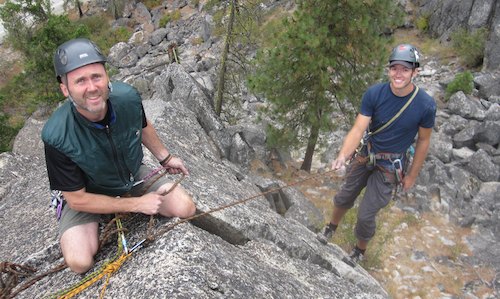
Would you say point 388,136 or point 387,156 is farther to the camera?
point 387,156

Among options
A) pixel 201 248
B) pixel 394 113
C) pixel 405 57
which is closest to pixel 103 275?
pixel 201 248

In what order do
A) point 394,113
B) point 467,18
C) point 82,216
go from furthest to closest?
point 467,18
point 394,113
point 82,216

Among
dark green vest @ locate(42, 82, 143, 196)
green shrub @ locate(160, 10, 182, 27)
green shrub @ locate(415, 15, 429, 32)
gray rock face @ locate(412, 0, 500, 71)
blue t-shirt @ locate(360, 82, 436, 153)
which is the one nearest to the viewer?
dark green vest @ locate(42, 82, 143, 196)

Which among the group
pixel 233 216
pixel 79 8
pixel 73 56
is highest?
pixel 79 8

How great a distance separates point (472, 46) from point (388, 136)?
17.7 m

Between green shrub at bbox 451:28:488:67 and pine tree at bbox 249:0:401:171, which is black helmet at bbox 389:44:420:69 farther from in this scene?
green shrub at bbox 451:28:488:67

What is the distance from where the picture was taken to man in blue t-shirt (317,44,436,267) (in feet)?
16.6

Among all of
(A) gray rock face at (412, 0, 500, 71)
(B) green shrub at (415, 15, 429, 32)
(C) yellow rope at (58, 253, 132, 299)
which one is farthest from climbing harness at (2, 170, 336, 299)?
(B) green shrub at (415, 15, 429, 32)

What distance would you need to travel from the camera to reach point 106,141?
3.53 metres

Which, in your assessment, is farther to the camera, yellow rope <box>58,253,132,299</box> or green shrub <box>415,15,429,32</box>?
green shrub <box>415,15,429,32</box>

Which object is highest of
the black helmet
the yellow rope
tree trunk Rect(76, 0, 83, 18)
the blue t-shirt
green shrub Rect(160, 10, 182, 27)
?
tree trunk Rect(76, 0, 83, 18)

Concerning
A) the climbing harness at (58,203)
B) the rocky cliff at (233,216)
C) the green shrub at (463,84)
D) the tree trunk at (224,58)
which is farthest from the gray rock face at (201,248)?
the green shrub at (463,84)

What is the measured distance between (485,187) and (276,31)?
758 centimetres

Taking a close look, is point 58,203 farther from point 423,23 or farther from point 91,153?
point 423,23
